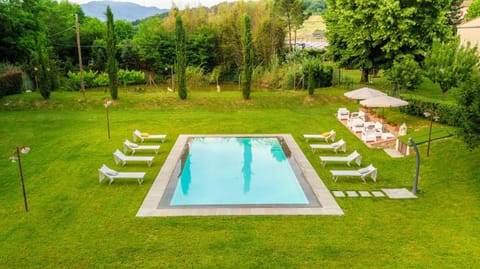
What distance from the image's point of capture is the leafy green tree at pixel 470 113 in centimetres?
1019

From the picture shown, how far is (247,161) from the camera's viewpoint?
14.8 m

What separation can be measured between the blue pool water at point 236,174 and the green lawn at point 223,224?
3.60 ft

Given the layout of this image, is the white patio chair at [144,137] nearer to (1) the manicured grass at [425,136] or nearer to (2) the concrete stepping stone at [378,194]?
(2) the concrete stepping stone at [378,194]

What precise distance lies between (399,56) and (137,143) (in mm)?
17972

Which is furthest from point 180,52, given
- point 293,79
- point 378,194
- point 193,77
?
point 378,194

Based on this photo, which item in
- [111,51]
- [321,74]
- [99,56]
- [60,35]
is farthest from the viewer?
[60,35]

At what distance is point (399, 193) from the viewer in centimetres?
1106

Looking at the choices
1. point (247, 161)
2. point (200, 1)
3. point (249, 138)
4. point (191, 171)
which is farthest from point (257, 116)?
point (200, 1)

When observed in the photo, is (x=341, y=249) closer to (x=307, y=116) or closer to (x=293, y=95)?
(x=307, y=116)

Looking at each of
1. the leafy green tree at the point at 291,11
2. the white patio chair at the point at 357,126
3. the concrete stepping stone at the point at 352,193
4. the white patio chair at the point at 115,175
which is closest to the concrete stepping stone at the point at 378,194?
the concrete stepping stone at the point at 352,193

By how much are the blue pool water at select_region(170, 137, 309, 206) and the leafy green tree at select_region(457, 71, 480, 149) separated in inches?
183

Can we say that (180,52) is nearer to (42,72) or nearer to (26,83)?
(42,72)

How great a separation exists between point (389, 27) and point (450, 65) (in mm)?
7043

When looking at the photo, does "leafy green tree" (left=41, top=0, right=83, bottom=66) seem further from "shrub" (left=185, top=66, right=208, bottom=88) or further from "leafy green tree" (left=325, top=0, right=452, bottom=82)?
"leafy green tree" (left=325, top=0, right=452, bottom=82)
